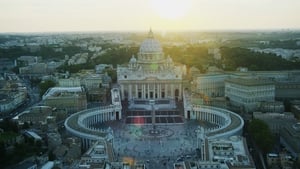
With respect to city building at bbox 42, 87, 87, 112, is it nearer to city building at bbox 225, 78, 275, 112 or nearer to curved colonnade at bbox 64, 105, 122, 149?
curved colonnade at bbox 64, 105, 122, 149

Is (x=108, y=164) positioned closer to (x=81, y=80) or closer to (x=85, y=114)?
(x=85, y=114)

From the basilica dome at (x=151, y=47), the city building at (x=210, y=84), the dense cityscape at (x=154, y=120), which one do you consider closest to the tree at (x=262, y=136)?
the dense cityscape at (x=154, y=120)

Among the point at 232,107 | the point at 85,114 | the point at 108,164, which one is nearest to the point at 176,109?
the point at 232,107

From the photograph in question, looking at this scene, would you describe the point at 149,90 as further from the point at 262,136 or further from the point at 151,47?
the point at 262,136

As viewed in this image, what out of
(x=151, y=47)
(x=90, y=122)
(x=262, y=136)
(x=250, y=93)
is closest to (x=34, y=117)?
(x=90, y=122)

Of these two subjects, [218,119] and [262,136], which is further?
[218,119]

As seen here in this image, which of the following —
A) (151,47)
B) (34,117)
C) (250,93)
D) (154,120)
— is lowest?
(154,120)

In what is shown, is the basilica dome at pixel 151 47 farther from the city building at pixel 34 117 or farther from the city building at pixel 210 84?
the city building at pixel 34 117
